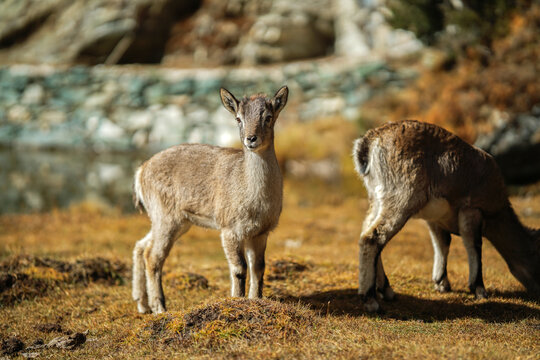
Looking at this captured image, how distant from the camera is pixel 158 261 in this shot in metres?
7.28

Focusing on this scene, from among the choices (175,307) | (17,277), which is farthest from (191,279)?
(17,277)

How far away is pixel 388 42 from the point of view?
30.2m

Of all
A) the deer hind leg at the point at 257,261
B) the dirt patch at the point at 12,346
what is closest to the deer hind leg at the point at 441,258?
the deer hind leg at the point at 257,261

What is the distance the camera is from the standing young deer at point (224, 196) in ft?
21.5

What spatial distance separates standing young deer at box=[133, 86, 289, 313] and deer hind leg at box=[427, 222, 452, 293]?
2.79m

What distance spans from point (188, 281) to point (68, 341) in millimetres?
2570

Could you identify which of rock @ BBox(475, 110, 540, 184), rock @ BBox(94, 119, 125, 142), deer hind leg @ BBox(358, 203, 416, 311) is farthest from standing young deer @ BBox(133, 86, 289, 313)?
rock @ BBox(94, 119, 125, 142)

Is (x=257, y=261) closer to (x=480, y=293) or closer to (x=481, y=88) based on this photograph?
(x=480, y=293)

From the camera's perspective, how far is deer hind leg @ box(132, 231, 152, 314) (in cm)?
752

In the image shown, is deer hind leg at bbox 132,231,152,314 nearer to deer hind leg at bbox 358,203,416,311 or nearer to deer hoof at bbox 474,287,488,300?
deer hind leg at bbox 358,203,416,311

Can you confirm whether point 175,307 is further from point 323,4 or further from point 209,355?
point 323,4

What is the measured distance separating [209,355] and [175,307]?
258cm

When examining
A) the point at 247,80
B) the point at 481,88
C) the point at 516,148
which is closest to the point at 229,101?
the point at 516,148

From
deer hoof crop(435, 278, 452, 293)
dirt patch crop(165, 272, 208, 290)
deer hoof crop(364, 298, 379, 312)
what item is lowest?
dirt patch crop(165, 272, 208, 290)
